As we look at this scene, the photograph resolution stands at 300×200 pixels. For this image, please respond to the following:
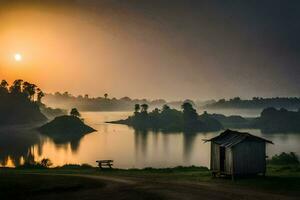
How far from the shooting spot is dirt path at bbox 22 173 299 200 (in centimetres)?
3150

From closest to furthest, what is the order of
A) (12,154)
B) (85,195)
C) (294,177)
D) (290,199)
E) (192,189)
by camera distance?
1. (290,199)
2. (85,195)
3. (192,189)
4. (294,177)
5. (12,154)

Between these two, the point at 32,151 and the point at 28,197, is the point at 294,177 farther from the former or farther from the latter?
the point at 32,151

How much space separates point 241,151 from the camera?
136ft

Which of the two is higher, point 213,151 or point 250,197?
point 213,151

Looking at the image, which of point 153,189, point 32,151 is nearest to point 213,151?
point 153,189

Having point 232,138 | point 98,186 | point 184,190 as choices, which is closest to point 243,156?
point 232,138

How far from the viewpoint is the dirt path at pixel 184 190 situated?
1240 inches

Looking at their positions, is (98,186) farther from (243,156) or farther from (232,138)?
(232,138)

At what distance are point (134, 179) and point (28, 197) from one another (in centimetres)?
1329

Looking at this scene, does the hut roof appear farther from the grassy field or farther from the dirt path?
the dirt path

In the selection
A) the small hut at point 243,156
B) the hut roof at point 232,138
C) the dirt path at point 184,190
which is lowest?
the dirt path at point 184,190

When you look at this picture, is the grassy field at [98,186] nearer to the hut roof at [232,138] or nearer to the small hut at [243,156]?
the small hut at [243,156]

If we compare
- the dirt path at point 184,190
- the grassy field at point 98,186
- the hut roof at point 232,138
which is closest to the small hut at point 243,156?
the hut roof at point 232,138

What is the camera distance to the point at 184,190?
3447 centimetres
